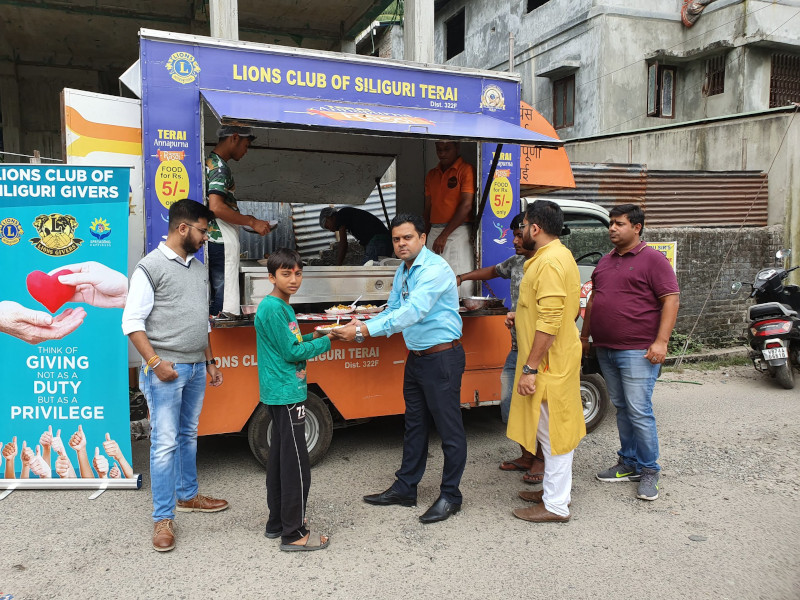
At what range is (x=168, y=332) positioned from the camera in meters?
3.22

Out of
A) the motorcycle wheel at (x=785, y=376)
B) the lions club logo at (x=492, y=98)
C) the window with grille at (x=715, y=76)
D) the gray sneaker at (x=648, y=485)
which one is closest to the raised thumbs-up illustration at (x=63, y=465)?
the gray sneaker at (x=648, y=485)

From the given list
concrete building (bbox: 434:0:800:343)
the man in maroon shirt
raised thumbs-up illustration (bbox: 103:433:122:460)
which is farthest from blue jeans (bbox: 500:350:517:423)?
concrete building (bbox: 434:0:800:343)

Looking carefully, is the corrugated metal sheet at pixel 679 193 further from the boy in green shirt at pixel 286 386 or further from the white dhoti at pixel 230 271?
the boy in green shirt at pixel 286 386

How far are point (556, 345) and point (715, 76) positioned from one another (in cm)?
1583

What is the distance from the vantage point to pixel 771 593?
2.82 metres

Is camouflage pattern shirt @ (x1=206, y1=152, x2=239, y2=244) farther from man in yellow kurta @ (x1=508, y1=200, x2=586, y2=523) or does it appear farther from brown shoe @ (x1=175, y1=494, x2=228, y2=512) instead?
man in yellow kurta @ (x1=508, y1=200, x2=586, y2=523)

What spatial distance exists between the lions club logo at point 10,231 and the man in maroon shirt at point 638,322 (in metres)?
3.81

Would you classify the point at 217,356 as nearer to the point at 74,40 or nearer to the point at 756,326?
the point at 756,326

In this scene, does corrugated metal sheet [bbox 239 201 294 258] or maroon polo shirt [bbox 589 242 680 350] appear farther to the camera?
corrugated metal sheet [bbox 239 201 294 258]

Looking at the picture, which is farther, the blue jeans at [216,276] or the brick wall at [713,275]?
the brick wall at [713,275]

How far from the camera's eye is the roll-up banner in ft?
12.8

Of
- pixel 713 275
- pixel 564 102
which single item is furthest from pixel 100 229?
pixel 564 102

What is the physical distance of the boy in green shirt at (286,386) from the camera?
121 inches

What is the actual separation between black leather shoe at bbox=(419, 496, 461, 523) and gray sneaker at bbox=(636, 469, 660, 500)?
4.01 feet
